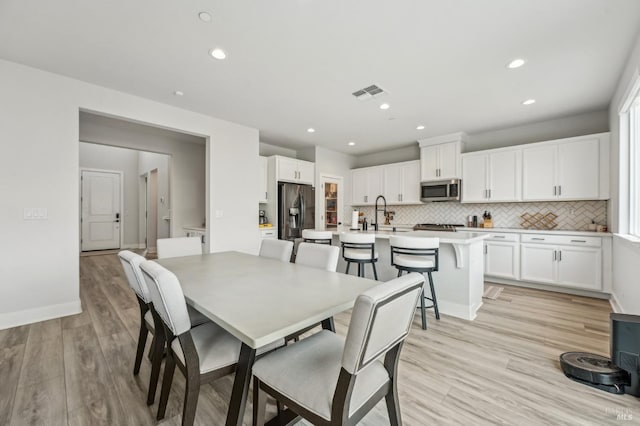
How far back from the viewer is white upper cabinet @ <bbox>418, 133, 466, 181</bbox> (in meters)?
4.84

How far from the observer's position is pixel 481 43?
7.39ft

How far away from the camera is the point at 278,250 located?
8.07ft

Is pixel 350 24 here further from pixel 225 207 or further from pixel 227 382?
pixel 225 207

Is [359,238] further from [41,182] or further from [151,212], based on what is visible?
[151,212]

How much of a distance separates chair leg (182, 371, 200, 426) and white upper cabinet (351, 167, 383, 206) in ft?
17.3

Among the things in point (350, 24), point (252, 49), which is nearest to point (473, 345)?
point (350, 24)

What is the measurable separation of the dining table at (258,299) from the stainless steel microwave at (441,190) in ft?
12.6

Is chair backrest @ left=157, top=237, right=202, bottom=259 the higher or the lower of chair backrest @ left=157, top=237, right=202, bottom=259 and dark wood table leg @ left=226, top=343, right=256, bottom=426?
the higher

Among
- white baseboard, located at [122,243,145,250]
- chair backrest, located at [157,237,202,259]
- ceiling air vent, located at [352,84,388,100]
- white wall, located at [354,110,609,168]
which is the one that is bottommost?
white baseboard, located at [122,243,145,250]

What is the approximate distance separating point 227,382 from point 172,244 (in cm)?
144

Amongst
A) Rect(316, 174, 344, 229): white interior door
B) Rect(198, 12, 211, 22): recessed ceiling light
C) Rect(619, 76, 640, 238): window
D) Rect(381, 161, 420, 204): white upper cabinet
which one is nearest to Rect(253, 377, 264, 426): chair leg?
Rect(198, 12, 211, 22): recessed ceiling light

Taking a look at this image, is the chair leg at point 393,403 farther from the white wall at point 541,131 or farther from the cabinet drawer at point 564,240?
the white wall at point 541,131

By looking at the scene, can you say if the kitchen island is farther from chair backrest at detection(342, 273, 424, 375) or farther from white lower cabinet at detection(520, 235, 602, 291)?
chair backrest at detection(342, 273, 424, 375)

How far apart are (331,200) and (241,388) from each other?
5.11 metres
